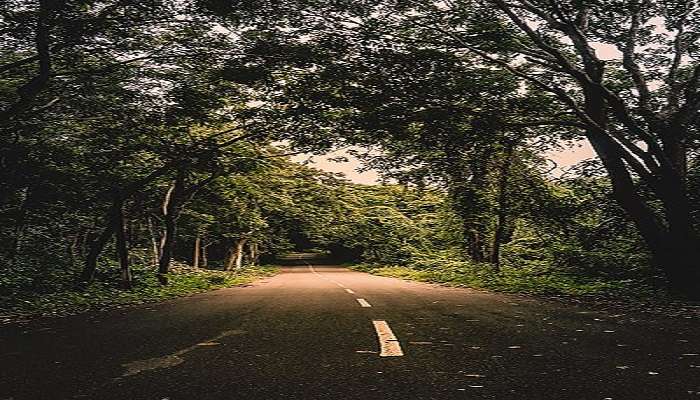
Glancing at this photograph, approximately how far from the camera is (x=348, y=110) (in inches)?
625

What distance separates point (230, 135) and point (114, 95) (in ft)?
19.9

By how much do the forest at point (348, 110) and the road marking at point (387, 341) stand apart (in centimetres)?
709

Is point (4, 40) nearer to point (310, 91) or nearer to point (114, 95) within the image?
point (114, 95)

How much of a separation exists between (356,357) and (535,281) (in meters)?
13.4

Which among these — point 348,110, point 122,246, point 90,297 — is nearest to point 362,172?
point 348,110

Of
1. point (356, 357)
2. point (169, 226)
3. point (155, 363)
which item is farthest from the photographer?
point (169, 226)

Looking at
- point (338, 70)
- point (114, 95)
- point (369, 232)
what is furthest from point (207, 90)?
point (369, 232)

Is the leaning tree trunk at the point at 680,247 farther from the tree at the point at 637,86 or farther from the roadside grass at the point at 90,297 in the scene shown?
the roadside grass at the point at 90,297

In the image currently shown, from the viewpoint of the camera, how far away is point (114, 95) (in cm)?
1371

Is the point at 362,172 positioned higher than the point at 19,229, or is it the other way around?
the point at 362,172

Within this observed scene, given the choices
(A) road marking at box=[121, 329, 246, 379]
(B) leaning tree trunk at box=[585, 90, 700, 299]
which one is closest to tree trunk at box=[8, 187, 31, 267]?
(A) road marking at box=[121, 329, 246, 379]

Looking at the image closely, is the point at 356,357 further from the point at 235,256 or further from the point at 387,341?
the point at 235,256

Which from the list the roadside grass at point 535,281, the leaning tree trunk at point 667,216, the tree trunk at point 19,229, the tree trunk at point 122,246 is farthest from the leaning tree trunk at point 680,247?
the tree trunk at point 19,229

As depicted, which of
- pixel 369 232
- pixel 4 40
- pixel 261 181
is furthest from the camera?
pixel 369 232
